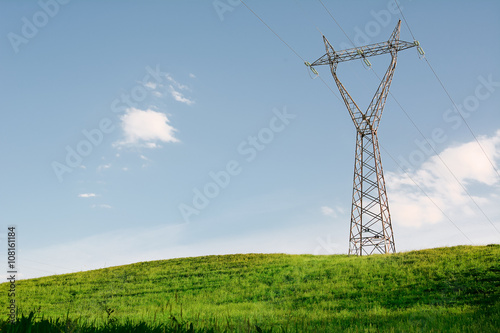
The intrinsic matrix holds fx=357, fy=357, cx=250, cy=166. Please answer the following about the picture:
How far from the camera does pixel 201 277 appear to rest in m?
26.7

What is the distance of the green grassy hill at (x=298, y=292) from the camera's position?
1105 cm

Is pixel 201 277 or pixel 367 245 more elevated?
pixel 367 245

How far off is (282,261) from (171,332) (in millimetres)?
26445

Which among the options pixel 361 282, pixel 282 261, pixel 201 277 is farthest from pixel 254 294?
pixel 282 261

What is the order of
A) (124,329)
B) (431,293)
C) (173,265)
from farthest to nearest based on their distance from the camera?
(173,265), (431,293), (124,329)

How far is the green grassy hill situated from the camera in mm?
11055

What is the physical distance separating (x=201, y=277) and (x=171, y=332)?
78.7 ft

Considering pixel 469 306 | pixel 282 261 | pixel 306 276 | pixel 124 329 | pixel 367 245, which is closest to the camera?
pixel 124 329

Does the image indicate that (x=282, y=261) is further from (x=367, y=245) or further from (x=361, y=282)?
(x=361, y=282)

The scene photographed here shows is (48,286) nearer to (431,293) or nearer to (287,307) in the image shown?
(287,307)

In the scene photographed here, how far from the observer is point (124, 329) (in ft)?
12.2

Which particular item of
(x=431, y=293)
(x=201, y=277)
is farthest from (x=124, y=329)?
(x=201, y=277)

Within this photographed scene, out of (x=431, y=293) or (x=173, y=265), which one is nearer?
(x=431, y=293)

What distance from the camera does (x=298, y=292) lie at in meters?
18.5
